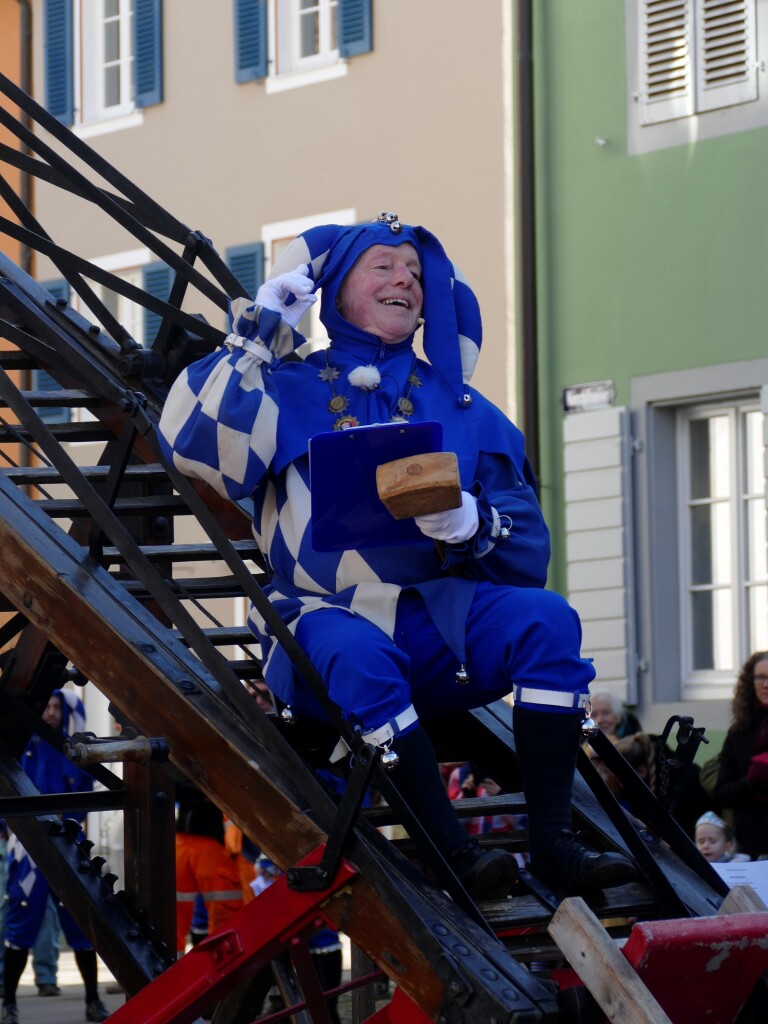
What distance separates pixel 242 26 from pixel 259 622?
1239cm

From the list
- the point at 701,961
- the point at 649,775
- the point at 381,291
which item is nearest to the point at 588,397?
the point at 649,775

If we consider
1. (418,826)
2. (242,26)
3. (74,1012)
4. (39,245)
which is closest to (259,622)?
(418,826)

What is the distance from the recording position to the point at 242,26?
53.5ft

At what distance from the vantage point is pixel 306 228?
15375 millimetres

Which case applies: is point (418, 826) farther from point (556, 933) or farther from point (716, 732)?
point (716, 732)

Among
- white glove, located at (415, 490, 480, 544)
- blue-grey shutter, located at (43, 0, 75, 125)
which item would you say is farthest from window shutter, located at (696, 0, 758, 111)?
white glove, located at (415, 490, 480, 544)

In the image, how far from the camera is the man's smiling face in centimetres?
485

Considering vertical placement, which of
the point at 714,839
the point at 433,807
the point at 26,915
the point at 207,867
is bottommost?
the point at 26,915

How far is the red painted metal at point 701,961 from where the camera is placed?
12.9 feet

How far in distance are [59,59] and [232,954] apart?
14.6m

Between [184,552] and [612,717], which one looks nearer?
[184,552]

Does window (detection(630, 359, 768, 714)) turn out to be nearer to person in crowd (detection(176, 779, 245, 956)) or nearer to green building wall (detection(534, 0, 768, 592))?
green building wall (detection(534, 0, 768, 592))

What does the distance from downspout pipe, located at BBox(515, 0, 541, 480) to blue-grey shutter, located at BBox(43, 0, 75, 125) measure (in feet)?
16.7

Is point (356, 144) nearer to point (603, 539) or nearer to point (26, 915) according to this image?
point (603, 539)
